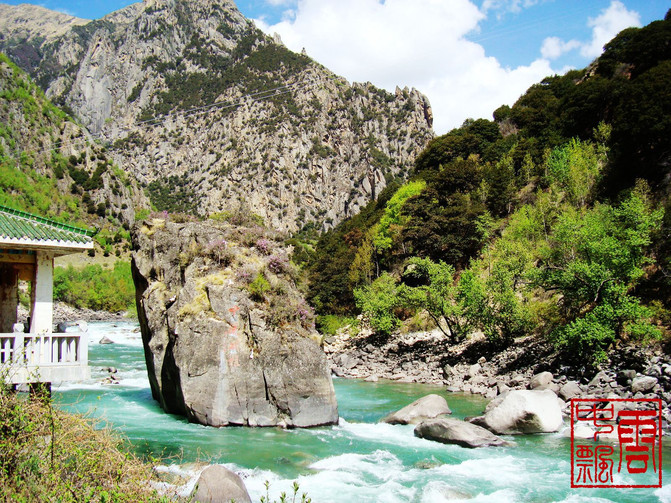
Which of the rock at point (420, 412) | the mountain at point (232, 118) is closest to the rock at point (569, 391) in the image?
the rock at point (420, 412)

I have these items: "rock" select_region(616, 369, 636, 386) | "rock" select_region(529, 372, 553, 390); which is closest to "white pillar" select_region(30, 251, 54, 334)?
"rock" select_region(529, 372, 553, 390)

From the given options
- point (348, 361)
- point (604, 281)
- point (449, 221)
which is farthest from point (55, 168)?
point (604, 281)

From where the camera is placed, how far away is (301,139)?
137875 mm

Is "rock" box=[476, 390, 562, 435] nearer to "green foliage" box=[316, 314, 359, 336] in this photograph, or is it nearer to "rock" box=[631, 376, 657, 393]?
"rock" box=[631, 376, 657, 393]

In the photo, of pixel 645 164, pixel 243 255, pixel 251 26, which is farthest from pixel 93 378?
pixel 251 26

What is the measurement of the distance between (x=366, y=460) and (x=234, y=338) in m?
5.88

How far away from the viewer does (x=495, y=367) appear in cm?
2419

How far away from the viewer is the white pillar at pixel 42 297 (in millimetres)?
10469

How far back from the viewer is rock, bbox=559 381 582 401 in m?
18.2

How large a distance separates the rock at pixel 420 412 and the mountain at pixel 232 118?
10211cm

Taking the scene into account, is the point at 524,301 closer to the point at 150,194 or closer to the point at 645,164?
the point at 645,164

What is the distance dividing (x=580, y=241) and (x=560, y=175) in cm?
1773

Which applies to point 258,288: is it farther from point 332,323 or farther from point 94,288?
point 94,288

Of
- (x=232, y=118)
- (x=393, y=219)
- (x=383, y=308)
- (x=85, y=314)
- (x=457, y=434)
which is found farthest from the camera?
(x=232, y=118)
